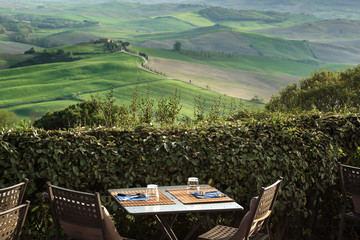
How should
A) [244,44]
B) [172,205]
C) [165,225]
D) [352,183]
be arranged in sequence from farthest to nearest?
[244,44]
[352,183]
[165,225]
[172,205]

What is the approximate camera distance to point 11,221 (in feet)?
11.5

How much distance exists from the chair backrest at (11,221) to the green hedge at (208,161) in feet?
4.85

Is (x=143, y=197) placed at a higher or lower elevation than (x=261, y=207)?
lower

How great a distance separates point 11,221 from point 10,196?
0.46m

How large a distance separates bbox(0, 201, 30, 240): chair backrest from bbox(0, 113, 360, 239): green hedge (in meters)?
1.48

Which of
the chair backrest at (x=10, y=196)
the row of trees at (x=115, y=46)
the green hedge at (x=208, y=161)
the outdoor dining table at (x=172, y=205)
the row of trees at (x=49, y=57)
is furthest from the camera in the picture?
the row of trees at (x=115, y=46)

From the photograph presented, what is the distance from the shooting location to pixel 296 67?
474ft

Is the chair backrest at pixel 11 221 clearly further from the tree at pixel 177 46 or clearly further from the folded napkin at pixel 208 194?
the tree at pixel 177 46

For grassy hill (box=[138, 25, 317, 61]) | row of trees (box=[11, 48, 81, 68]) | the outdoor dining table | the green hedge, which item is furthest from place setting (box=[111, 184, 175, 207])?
grassy hill (box=[138, 25, 317, 61])

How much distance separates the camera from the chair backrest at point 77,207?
3.59m

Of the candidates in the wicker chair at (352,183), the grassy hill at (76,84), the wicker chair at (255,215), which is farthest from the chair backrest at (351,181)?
the grassy hill at (76,84)

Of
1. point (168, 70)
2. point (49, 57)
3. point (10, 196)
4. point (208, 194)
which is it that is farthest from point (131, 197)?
point (49, 57)

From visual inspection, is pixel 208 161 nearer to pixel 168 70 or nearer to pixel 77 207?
pixel 77 207

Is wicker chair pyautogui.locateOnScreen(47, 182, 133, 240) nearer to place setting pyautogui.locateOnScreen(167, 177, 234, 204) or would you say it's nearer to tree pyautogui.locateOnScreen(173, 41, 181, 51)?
place setting pyautogui.locateOnScreen(167, 177, 234, 204)
